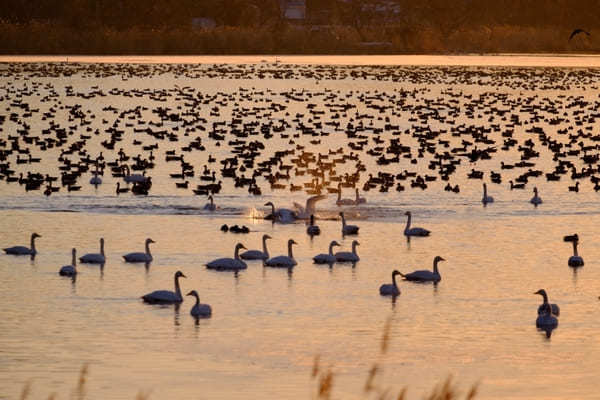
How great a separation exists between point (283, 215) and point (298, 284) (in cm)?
774

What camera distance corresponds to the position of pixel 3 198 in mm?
39281

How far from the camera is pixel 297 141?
55.4 metres

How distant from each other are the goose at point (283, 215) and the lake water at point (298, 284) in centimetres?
36

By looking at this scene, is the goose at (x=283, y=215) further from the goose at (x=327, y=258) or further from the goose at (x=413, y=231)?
the goose at (x=327, y=258)

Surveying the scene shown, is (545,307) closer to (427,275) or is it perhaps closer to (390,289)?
(390,289)

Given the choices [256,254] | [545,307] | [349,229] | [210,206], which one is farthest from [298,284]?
[210,206]

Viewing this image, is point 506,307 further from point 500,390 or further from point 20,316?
point 20,316

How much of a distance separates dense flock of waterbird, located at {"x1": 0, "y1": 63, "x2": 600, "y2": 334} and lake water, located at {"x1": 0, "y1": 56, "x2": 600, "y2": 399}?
0.95 feet

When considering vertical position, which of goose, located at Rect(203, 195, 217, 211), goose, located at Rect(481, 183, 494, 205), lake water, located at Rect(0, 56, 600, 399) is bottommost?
lake water, located at Rect(0, 56, 600, 399)

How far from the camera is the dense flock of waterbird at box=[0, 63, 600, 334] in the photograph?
1609 inches

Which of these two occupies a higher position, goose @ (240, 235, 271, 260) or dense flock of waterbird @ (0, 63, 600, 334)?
dense flock of waterbird @ (0, 63, 600, 334)

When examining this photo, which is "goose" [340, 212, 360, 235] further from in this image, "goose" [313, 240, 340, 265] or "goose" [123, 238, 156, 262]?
"goose" [123, 238, 156, 262]

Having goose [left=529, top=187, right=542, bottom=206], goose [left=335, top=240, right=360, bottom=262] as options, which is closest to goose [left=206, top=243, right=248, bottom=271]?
goose [left=335, top=240, right=360, bottom=262]

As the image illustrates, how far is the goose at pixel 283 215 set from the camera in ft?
117
